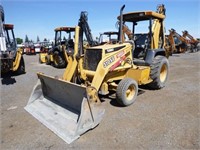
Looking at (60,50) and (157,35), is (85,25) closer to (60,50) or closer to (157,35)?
(157,35)

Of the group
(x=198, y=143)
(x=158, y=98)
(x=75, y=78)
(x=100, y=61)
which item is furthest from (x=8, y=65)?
(x=198, y=143)

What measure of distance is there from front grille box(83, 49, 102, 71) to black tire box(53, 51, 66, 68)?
21.7 ft

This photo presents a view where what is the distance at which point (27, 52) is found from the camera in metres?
25.6

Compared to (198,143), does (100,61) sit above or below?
above

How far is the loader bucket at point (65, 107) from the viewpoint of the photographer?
133 inches

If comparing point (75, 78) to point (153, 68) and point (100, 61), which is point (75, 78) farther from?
point (153, 68)

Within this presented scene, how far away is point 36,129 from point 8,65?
6248 millimetres

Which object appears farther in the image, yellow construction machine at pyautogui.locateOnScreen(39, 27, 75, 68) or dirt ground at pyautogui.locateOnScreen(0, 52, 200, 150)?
yellow construction machine at pyautogui.locateOnScreen(39, 27, 75, 68)

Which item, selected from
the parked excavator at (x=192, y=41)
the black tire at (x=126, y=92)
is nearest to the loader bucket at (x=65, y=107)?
the black tire at (x=126, y=92)

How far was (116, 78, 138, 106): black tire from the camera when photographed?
14.3 feet

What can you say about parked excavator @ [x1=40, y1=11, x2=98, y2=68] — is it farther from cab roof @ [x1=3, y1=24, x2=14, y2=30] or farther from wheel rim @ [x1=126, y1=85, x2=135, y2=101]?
wheel rim @ [x1=126, y1=85, x2=135, y2=101]

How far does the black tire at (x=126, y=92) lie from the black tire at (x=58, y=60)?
7.24 metres

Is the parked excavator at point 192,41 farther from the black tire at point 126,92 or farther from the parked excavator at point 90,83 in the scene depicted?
the black tire at point 126,92

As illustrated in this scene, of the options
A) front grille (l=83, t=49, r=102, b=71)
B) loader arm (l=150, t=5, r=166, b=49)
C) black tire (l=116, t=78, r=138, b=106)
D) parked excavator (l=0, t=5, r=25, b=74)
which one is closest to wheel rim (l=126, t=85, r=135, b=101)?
black tire (l=116, t=78, r=138, b=106)
